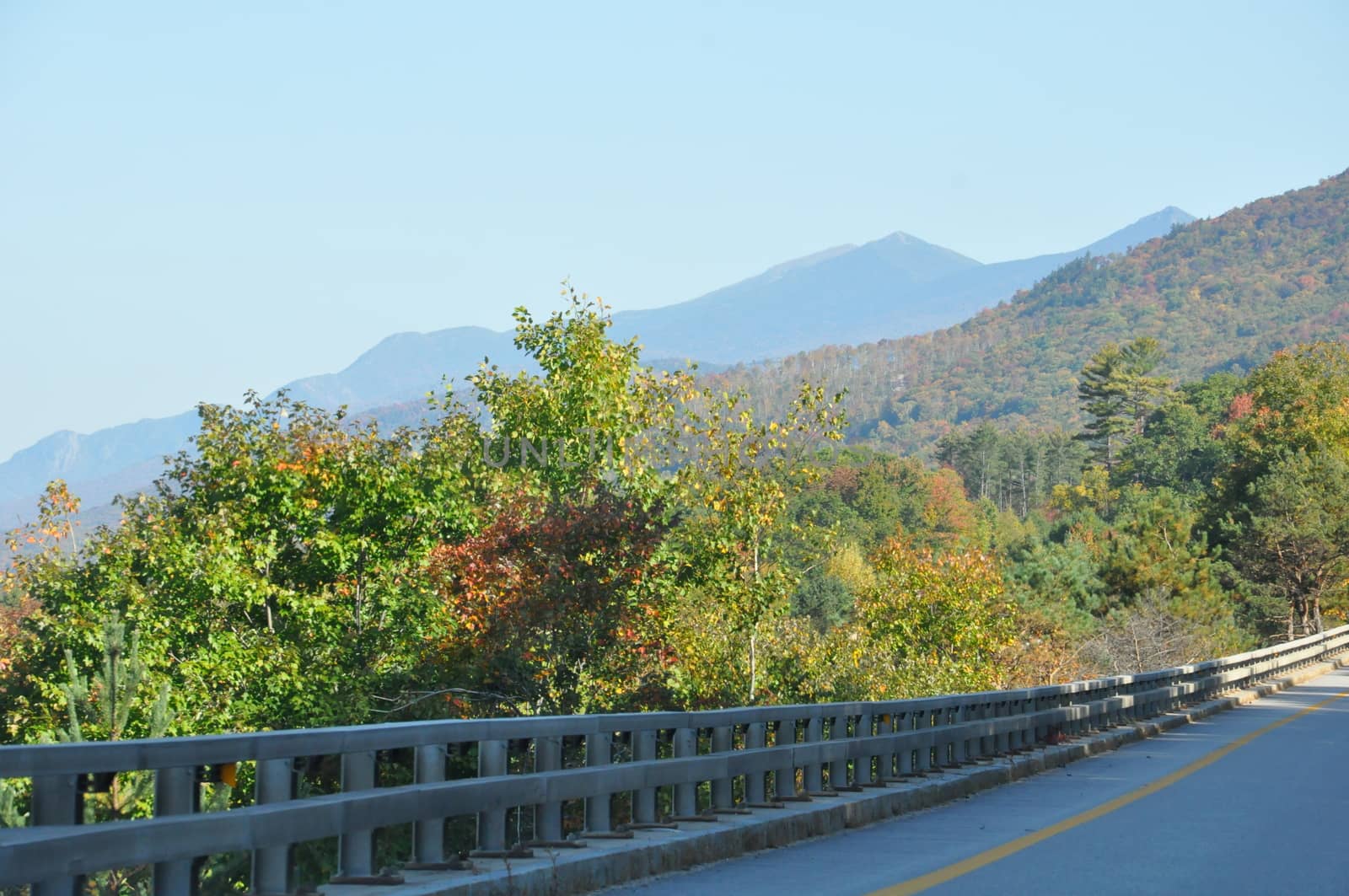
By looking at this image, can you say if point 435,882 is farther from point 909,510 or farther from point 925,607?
point 909,510

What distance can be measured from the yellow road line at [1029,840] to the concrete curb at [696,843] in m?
1.33

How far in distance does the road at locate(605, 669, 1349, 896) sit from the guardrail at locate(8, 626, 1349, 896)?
642 mm

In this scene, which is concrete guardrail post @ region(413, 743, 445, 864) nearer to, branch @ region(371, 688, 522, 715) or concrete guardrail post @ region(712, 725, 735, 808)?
concrete guardrail post @ region(712, 725, 735, 808)

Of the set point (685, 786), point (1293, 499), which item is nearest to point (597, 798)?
point (685, 786)

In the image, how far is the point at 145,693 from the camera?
2483 centimetres

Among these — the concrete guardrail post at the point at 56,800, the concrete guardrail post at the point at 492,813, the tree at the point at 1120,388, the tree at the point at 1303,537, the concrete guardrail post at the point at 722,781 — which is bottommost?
the tree at the point at 1303,537

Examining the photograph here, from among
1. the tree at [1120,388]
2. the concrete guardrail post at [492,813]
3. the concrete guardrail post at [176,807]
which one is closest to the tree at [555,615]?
the concrete guardrail post at [492,813]

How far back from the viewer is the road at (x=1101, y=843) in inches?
352

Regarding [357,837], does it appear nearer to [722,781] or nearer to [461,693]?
[722,781]

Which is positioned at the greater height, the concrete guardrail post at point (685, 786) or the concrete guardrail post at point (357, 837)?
the concrete guardrail post at point (357, 837)

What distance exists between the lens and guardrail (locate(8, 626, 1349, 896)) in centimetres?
564

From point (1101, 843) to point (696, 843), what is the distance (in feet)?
9.79

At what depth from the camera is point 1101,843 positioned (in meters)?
10.8

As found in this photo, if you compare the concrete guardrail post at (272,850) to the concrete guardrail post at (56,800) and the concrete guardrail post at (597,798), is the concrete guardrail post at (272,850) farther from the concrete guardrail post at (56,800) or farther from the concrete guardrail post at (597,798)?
the concrete guardrail post at (597,798)
